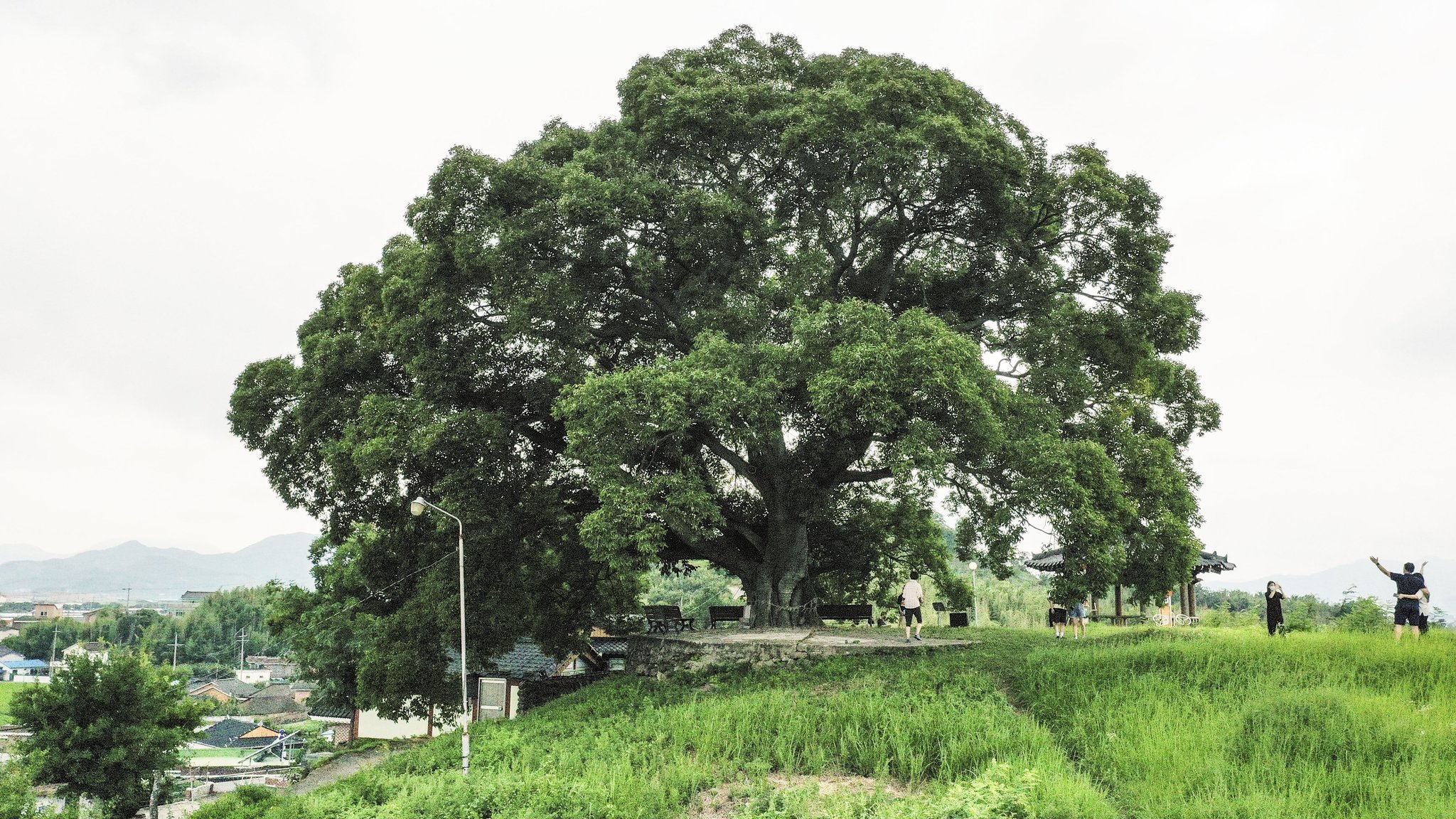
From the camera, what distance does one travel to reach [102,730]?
78.4 feet

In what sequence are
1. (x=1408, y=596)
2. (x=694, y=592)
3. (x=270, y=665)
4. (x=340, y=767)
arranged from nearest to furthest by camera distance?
(x=1408, y=596)
(x=340, y=767)
(x=694, y=592)
(x=270, y=665)

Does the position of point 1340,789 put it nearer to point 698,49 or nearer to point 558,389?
point 558,389

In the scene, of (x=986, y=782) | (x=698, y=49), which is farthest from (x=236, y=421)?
(x=986, y=782)

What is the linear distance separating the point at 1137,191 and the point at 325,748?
3510 centimetres

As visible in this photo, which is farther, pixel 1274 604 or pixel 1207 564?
pixel 1207 564

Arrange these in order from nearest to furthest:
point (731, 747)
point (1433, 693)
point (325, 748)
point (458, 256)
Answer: point (1433, 693), point (731, 747), point (458, 256), point (325, 748)

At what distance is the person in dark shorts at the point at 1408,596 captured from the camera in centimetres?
1389

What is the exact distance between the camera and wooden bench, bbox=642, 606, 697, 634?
24.2 metres

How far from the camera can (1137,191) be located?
20.4 m

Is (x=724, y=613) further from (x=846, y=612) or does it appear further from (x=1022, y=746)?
(x=1022, y=746)

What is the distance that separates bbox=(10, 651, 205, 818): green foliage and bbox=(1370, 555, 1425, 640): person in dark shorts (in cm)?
2869

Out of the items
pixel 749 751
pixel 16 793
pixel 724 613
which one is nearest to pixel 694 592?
pixel 724 613

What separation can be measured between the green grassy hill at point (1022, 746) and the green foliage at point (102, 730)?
1213cm

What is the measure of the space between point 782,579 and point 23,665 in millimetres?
114062
